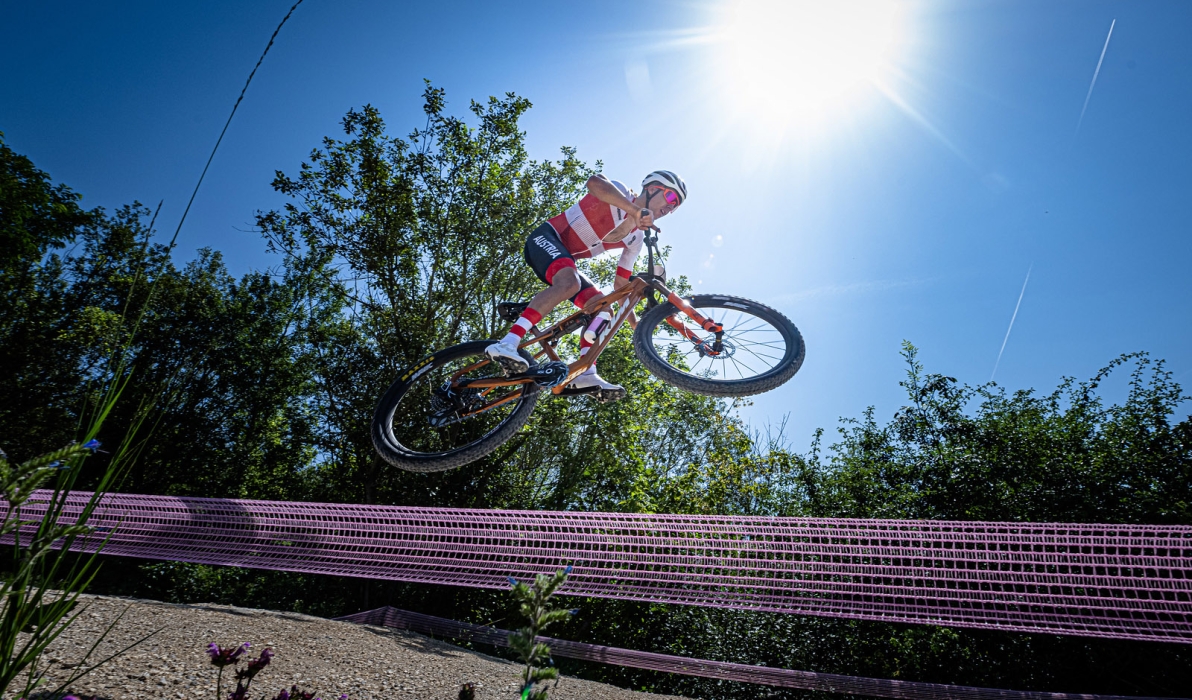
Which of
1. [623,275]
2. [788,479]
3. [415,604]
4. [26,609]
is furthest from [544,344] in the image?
[415,604]

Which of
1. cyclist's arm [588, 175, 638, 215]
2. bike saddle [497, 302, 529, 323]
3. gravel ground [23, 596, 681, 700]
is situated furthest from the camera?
bike saddle [497, 302, 529, 323]

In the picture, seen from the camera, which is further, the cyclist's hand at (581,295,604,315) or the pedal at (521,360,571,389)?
the cyclist's hand at (581,295,604,315)

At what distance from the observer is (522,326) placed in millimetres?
5445

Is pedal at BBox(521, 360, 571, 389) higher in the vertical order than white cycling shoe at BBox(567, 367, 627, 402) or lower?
lower

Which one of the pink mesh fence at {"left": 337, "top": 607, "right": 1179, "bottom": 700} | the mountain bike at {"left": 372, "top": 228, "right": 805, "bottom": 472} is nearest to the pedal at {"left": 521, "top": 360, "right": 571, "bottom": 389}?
the mountain bike at {"left": 372, "top": 228, "right": 805, "bottom": 472}

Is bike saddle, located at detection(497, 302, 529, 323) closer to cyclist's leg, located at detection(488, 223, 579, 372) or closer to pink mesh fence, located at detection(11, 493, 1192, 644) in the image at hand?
cyclist's leg, located at detection(488, 223, 579, 372)

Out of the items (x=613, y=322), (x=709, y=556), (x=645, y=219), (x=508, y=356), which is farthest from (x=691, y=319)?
(x=709, y=556)

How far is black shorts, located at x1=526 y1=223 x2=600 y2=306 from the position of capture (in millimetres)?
5582

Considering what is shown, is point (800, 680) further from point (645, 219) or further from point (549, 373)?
point (645, 219)

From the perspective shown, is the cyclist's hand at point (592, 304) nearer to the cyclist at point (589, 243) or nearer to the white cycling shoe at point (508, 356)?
the cyclist at point (589, 243)

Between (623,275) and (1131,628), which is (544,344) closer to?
(623,275)

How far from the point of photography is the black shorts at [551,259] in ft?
18.3

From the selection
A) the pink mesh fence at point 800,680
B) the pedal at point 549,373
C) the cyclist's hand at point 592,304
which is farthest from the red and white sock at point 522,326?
the pink mesh fence at point 800,680

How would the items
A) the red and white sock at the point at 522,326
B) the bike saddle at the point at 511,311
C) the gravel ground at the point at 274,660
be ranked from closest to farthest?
the gravel ground at the point at 274,660, the red and white sock at the point at 522,326, the bike saddle at the point at 511,311
